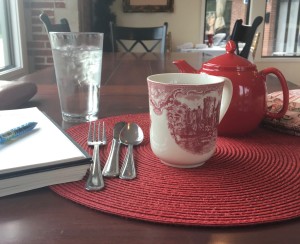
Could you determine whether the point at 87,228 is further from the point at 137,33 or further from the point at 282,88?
the point at 137,33

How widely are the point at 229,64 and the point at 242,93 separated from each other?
5 cm

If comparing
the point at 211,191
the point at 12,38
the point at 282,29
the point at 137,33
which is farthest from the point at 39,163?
the point at 282,29

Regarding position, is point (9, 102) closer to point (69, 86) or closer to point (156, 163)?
point (69, 86)

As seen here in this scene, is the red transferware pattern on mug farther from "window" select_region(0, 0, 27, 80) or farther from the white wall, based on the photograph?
the white wall

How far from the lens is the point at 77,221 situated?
32 cm

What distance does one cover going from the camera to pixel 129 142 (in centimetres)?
51

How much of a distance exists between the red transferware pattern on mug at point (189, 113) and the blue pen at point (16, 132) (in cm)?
19

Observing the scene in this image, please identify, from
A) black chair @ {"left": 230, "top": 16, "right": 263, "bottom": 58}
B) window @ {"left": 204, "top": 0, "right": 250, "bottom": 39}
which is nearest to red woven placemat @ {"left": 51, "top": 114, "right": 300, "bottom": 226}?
black chair @ {"left": 230, "top": 16, "right": 263, "bottom": 58}

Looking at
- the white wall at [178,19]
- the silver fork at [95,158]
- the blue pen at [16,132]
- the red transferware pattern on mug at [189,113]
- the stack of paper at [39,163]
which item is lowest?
the silver fork at [95,158]

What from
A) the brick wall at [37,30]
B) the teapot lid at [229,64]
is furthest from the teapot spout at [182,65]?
the brick wall at [37,30]

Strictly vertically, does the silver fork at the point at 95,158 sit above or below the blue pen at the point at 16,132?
below

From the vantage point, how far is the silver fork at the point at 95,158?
0.38m

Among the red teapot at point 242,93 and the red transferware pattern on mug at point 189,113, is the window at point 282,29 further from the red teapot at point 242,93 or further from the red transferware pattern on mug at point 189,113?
the red transferware pattern on mug at point 189,113

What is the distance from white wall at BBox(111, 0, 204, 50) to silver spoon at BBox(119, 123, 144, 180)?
351 centimetres
